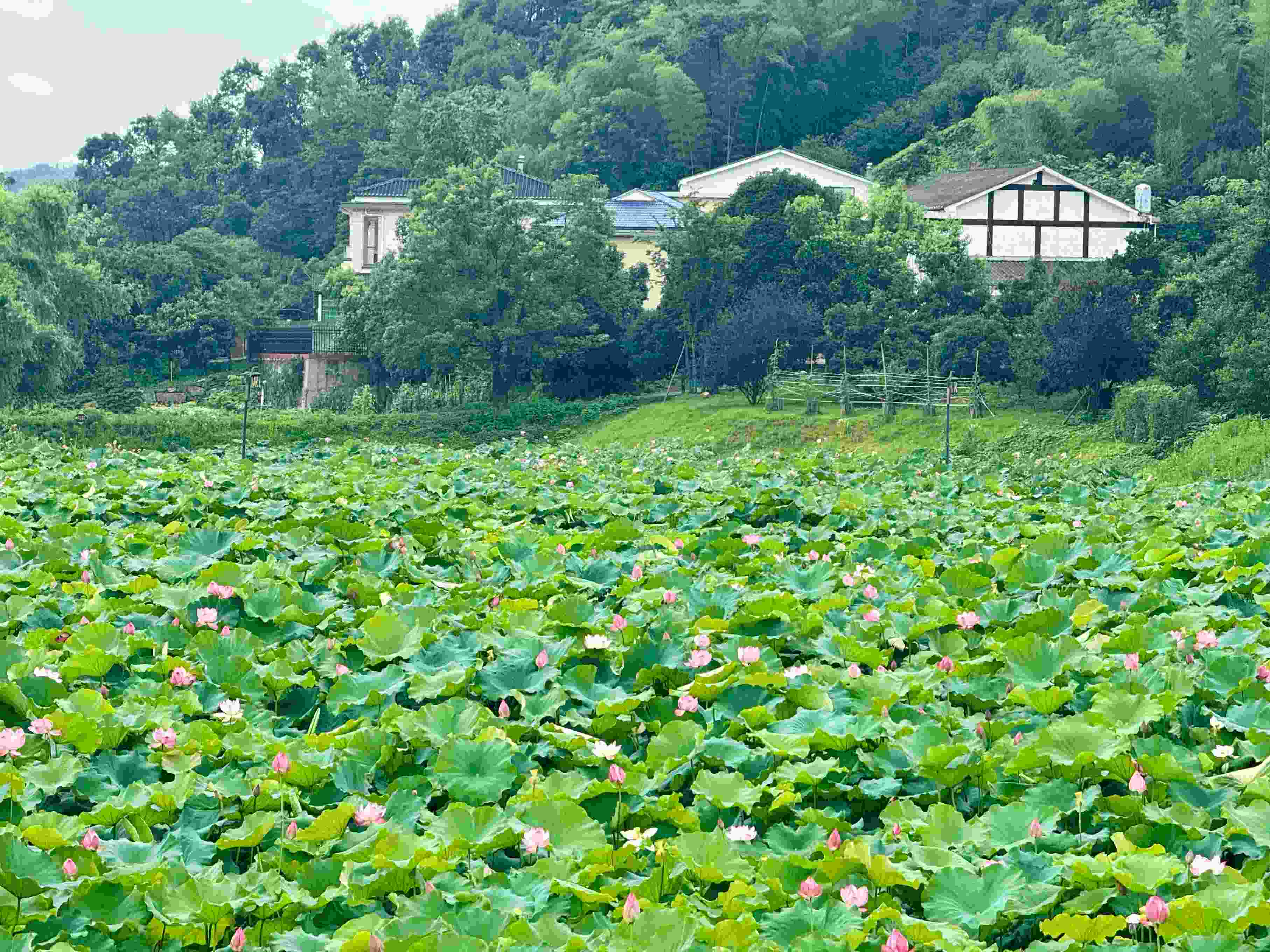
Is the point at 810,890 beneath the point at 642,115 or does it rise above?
beneath

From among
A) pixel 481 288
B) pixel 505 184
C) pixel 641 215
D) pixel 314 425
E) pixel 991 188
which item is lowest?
pixel 314 425

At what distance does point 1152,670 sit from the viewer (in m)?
4.15

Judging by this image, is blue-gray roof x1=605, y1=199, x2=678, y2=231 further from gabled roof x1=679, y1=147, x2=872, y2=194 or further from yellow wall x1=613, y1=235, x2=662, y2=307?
gabled roof x1=679, y1=147, x2=872, y2=194

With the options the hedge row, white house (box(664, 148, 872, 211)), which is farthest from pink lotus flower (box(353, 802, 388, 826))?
white house (box(664, 148, 872, 211))

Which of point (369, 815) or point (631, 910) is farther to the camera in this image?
point (369, 815)

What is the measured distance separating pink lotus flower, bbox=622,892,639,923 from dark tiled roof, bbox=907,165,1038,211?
43809 mm

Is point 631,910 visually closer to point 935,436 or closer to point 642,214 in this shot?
point 935,436

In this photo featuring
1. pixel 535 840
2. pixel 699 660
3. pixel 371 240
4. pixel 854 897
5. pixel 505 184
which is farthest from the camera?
pixel 371 240

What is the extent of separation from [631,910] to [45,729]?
1.78 meters

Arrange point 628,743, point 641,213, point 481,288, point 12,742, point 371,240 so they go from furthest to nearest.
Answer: point 371,240 → point 641,213 → point 481,288 → point 628,743 → point 12,742

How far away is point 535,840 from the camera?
118 inches

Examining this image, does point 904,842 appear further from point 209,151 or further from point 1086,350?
point 209,151

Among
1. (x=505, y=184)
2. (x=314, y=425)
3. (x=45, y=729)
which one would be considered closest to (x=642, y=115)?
(x=505, y=184)

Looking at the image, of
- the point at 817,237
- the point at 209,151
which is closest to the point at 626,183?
the point at 209,151
